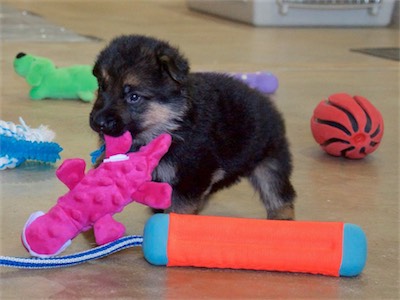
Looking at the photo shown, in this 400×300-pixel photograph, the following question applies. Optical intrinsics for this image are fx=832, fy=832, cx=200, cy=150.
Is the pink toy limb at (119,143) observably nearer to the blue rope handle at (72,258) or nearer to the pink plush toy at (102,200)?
the pink plush toy at (102,200)

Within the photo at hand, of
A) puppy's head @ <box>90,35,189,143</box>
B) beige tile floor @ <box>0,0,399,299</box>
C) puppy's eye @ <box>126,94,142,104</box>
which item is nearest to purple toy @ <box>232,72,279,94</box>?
beige tile floor @ <box>0,0,399,299</box>

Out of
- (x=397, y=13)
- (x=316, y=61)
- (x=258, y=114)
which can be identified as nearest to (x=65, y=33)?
(x=316, y=61)

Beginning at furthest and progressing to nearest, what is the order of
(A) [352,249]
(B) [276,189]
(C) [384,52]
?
(C) [384,52] < (B) [276,189] < (A) [352,249]

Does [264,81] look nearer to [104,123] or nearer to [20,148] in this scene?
[20,148]

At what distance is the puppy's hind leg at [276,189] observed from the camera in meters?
3.38

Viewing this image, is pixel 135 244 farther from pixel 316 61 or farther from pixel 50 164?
pixel 316 61

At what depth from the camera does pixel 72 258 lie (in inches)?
109

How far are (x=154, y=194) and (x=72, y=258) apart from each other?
1.14 feet

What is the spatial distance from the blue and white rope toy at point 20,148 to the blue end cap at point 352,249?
1.69 metres

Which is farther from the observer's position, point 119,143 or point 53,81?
point 53,81

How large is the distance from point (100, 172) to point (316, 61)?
18.2 feet

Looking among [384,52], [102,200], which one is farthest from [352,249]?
[384,52]

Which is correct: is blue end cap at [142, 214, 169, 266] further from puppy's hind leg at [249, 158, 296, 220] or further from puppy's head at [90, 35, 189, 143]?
puppy's hind leg at [249, 158, 296, 220]

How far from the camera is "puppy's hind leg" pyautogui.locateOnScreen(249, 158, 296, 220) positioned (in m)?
3.38
